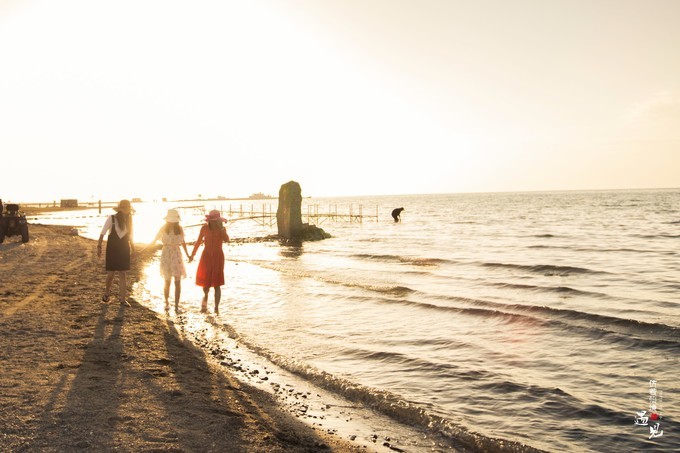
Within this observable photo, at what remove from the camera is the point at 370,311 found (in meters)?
12.3

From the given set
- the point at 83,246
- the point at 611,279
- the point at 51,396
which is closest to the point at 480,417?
the point at 51,396

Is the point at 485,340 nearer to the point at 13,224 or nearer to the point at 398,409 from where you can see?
the point at 398,409

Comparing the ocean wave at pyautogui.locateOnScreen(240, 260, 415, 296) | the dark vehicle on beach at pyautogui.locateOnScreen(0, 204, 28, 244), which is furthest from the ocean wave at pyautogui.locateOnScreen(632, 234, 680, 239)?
the dark vehicle on beach at pyautogui.locateOnScreen(0, 204, 28, 244)

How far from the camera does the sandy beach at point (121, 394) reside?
4.53 metres

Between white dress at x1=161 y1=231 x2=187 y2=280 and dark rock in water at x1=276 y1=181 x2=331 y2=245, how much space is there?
26.9 metres

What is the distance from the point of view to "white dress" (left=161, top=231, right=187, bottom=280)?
10.7m

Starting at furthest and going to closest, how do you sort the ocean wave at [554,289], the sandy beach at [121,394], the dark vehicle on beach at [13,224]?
1. the dark vehicle on beach at [13,224]
2. the ocean wave at [554,289]
3. the sandy beach at [121,394]

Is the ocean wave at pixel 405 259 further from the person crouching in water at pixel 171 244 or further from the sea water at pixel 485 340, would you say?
the person crouching in water at pixel 171 244

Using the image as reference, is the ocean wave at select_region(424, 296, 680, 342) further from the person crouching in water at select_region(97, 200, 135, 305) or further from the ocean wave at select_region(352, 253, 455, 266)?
the ocean wave at select_region(352, 253, 455, 266)

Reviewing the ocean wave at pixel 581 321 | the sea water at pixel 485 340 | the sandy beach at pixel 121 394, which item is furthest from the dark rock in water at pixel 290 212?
the sandy beach at pixel 121 394

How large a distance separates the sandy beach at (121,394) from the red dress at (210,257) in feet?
4.82

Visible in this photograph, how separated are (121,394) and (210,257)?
218 inches

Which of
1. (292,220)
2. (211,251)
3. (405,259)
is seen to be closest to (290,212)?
(292,220)

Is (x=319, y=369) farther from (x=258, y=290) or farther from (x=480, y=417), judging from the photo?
(x=258, y=290)
